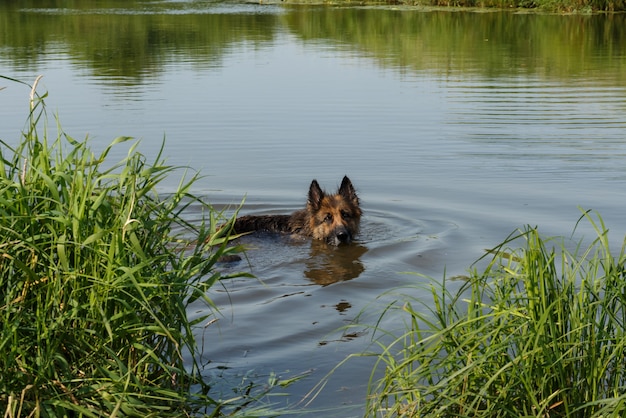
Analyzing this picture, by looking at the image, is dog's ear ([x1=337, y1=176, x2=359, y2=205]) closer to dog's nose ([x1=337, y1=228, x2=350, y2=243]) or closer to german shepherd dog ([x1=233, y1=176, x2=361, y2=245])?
german shepherd dog ([x1=233, y1=176, x2=361, y2=245])

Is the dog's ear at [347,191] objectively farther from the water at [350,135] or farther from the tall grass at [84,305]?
the tall grass at [84,305]

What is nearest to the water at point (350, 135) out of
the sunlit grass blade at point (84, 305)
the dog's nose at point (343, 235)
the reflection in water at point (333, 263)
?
the reflection in water at point (333, 263)

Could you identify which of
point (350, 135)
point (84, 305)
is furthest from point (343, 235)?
point (350, 135)

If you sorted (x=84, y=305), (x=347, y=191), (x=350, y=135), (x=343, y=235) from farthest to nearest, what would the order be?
(x=350, y=135)
(x=347, y=191)
(x=343, y=235)
(x=84, y=305)

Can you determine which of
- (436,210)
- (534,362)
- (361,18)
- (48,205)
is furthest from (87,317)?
(361,18)

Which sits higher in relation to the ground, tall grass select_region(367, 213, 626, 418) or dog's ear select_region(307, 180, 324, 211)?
tall grass select_region(367, 213, 626, 418)

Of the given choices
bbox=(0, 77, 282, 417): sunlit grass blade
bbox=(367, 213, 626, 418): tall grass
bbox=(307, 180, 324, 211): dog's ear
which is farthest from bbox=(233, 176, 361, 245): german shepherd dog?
bbox=(367, 213, 626, 418): tall grass

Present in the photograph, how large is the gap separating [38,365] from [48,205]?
92 centimetres

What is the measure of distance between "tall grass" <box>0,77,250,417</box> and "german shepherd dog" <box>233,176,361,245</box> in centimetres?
436

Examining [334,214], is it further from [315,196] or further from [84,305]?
[84,305]

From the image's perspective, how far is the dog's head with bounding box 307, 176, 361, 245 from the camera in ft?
30.5

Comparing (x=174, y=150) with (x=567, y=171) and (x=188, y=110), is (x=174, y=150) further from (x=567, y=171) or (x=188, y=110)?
(x=567, y=171)

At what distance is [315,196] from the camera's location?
9477mm

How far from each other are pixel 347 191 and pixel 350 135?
4.95 metres
